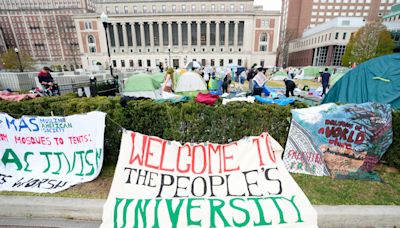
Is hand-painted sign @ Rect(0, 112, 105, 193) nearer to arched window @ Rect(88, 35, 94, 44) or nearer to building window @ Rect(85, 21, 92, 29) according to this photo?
arched window @ Rect(88, 35, 94, 44)

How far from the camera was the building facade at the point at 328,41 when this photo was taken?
48938mm

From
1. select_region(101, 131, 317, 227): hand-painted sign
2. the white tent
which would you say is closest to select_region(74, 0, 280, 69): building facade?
the white tent

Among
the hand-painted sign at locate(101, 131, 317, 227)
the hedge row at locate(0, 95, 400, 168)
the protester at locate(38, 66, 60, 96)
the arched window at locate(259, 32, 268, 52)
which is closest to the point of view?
the hand-painted sign at locate(101, 131, 317, 227)

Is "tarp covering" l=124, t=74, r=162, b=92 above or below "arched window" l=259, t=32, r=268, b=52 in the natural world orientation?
below

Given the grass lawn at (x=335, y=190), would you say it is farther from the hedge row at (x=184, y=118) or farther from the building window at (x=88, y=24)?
the building window at (x=88, y=24)

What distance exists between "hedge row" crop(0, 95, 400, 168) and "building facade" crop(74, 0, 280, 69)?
200 feet

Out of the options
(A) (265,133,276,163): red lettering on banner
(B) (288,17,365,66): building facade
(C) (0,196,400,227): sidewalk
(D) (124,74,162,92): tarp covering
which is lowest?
(C) (0,196,400,227): sidewalk

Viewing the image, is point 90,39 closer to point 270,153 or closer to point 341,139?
point 270,153

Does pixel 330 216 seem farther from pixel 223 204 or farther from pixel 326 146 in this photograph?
pixel 223 204

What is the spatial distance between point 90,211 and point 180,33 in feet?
225

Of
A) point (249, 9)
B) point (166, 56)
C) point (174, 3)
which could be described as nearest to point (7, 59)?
point (166, 56)

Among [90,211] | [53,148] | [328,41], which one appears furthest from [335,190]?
[328,41]

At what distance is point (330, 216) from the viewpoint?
2729 mm

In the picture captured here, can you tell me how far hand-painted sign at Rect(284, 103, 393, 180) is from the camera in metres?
3.46
